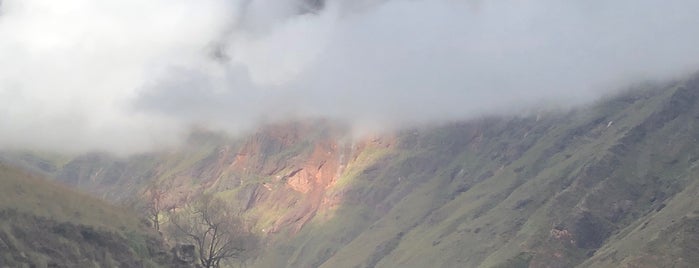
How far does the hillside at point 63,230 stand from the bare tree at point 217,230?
1959 cm

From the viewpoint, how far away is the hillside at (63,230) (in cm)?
10786

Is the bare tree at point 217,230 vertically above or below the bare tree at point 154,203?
below

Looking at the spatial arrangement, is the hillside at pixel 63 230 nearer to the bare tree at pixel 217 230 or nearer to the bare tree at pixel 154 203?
the bare tree at pixel 154 203

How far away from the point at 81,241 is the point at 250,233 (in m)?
48.8

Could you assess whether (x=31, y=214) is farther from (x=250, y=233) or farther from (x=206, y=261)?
(x=250, y=233)

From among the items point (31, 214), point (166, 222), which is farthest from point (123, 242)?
point (166, 222)

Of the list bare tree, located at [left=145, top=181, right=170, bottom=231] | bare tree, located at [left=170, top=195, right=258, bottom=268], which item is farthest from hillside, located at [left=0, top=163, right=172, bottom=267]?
bare tree, located at [left=170, top=195, right=258, bottom=268]

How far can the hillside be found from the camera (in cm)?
10786

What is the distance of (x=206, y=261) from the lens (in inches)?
5679

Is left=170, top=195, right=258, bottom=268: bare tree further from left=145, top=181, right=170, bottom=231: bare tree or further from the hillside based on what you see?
the hillside

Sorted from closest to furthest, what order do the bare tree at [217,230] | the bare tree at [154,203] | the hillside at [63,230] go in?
the hillside at [63,230]
the bare tree at [217,230]
the bare tree at [154,203]

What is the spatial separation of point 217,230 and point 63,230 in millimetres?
40628

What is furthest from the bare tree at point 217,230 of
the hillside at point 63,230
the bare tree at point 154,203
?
the hillside at point 63,230

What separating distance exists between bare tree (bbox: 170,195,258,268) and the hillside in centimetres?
1959
